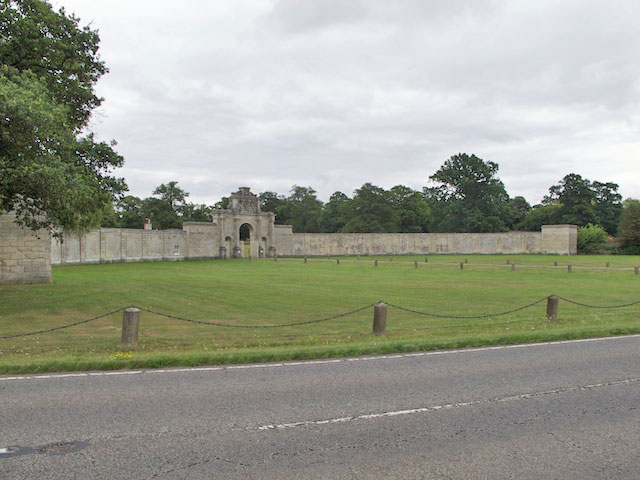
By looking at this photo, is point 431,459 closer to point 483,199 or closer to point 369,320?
point 369,320

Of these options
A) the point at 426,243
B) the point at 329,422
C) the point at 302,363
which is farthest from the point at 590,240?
the point at 329,422

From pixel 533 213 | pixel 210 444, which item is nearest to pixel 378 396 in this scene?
pixel 210 444

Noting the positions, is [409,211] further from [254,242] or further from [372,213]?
[254,242]

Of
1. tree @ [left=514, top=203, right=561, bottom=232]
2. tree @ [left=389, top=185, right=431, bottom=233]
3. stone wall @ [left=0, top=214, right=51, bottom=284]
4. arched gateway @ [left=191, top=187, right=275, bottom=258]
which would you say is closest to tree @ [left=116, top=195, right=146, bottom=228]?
arched gateway @ [left=191, top=187, right=275, bottom=258]

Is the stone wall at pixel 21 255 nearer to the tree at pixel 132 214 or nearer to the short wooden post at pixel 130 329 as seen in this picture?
the short wooden post at pixel 130 329

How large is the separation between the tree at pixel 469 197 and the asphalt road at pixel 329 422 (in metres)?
82.9

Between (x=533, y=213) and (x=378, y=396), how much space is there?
4006 inches

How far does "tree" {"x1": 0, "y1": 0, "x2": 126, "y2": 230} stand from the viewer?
1388 centimetres

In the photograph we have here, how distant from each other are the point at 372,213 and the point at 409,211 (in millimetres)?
11036

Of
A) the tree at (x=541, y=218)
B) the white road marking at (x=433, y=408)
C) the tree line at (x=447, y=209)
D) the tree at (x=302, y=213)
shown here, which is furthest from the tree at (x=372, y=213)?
the white road marking at (x=433, y=408)

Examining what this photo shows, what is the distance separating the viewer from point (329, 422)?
616 cm

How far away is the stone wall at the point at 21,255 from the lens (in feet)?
85.2

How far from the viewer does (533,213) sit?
99562 mm

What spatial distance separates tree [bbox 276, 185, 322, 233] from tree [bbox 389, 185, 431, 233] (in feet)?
58.9
